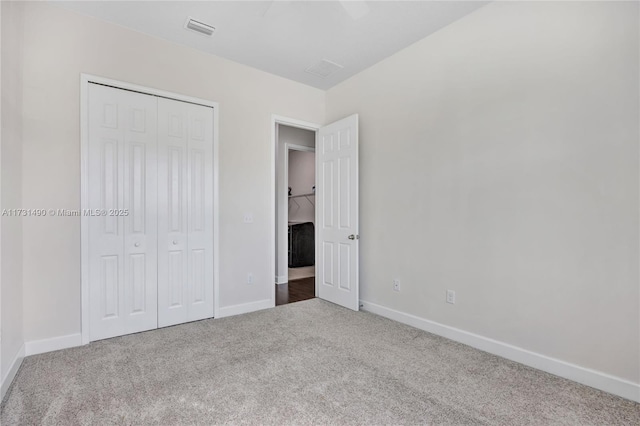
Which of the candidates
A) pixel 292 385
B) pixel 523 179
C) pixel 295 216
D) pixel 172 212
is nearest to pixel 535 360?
pixel 523 179

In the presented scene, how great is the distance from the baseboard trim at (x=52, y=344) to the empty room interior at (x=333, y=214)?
0.02 meters

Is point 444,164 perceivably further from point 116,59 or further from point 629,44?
point 116,59

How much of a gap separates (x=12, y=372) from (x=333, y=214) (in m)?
3.07

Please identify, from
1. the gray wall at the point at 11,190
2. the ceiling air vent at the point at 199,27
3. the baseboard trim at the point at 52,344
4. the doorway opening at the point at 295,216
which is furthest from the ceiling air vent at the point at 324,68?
the baseboard trim at the point at 52,344

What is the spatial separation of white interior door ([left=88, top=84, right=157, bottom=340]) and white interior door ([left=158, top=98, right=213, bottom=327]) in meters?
0.09

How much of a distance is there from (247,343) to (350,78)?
3.21 meters

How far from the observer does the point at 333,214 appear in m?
3.93

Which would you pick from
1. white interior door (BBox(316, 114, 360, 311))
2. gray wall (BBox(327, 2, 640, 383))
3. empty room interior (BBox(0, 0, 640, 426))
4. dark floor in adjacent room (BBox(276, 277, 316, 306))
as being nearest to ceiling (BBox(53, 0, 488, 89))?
empty room interior (BBox(0, 0, 640, 426))

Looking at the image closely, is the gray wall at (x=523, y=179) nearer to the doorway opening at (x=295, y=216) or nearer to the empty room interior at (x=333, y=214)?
the empty room interior at (x=333, y=214)

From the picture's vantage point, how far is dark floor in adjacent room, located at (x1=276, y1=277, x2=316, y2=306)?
4.12m

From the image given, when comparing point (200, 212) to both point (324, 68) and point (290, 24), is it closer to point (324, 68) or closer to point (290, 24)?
point (290, 24)

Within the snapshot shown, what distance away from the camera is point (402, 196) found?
3238 millimetres

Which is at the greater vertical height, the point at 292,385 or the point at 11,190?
the point at 11,190

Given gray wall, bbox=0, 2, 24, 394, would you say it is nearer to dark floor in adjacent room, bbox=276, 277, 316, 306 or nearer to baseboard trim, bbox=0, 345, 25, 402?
baseboard trim, bbox=0, 345, 25, 402
